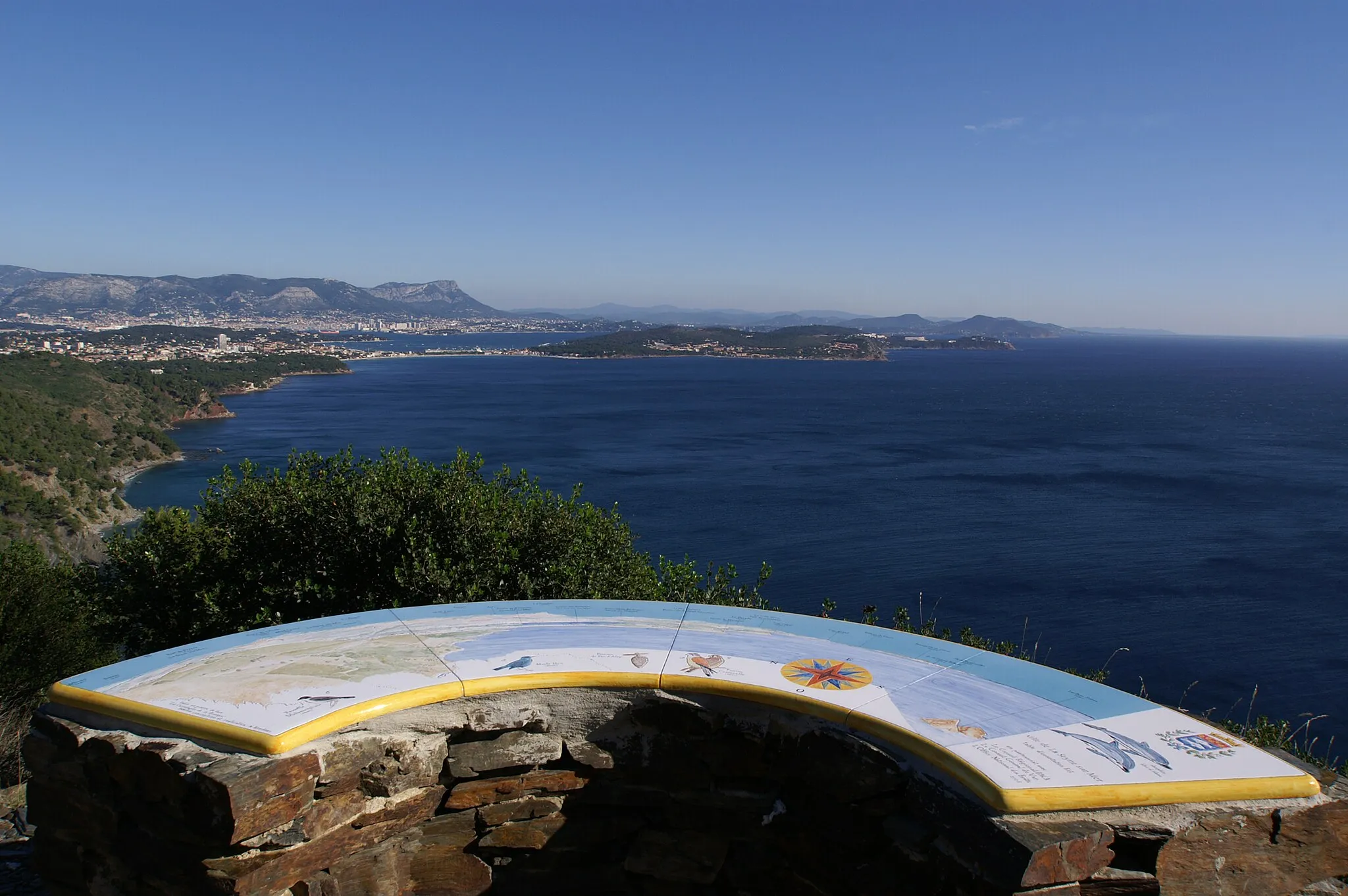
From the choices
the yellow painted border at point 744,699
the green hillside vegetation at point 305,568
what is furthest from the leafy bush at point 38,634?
the yellow painted border at point 744,699

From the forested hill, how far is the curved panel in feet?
118

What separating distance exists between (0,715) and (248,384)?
337 feet

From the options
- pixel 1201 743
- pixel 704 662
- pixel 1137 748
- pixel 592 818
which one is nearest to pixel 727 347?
pixel 704 662

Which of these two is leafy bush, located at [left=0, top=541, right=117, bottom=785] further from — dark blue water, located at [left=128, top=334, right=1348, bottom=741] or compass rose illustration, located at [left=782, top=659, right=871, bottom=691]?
dark blue water, located at [left=128, top=334, right=1348, bottom=741]

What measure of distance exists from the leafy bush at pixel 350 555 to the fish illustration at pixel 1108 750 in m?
6.71

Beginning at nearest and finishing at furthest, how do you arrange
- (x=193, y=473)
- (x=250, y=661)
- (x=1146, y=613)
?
1. (x=250, y=661)
2. (x=1146, y=613)
3. (x=193, y=473)

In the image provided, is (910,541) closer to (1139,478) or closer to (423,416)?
(1139,478)

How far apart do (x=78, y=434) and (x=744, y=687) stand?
64.1 m

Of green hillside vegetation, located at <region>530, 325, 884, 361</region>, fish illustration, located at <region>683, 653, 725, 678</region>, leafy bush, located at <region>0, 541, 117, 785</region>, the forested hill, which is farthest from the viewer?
green hillside vegetation, located at <region>530, 325, 884, 361</region>

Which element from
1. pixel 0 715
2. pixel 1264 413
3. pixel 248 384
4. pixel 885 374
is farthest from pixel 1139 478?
pixel 248 384

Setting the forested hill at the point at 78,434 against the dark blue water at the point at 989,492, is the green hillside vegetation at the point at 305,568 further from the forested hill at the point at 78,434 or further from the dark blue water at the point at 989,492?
the forested hill at the point at 78,434

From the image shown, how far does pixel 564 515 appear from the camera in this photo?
11.4m

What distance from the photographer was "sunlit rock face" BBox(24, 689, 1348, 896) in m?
3.79

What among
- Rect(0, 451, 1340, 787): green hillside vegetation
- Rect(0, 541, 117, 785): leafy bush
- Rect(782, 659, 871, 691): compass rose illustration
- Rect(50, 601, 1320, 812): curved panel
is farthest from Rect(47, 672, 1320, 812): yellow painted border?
Rect(0, 541, 117, 785): leafy bush
